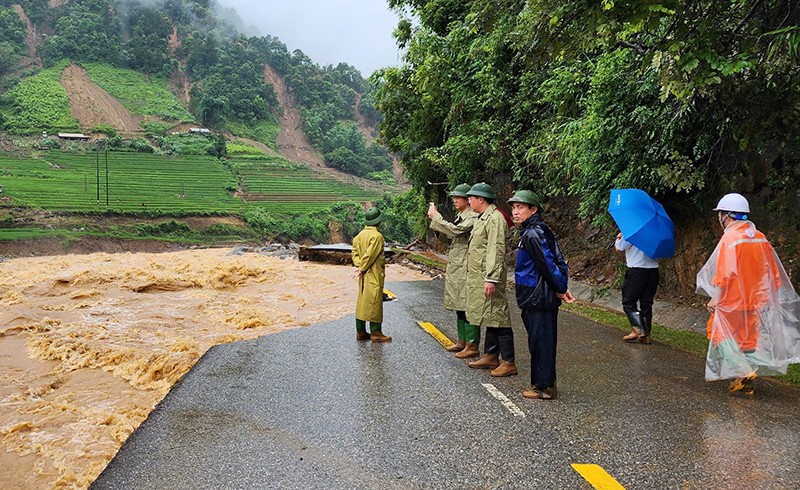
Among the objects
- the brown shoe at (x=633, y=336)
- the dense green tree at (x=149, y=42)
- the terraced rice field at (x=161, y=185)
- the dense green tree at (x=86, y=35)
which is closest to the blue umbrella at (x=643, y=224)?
the brown shoe at (x=633, y=336)

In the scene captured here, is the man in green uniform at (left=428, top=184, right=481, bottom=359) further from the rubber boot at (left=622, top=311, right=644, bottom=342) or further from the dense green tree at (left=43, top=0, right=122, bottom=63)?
the dense green tree at (left=43, top=0, right=122, bottom=63)

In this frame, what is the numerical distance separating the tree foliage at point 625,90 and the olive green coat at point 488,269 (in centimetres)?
224

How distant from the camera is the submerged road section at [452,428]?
3.80m

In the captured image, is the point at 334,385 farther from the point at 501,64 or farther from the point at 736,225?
the point at 501,64

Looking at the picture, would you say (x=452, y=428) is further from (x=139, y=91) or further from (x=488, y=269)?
(x=139, y=91)

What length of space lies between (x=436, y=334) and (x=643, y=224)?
10.8 feet

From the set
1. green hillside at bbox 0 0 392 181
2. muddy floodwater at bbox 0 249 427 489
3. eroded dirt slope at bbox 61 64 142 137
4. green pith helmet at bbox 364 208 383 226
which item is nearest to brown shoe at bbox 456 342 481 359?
green pith helmet at bbox 364 208 383 226

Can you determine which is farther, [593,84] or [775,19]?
[593,84]

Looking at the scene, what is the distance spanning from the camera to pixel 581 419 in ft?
16.0

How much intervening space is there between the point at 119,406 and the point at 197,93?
133151 mm

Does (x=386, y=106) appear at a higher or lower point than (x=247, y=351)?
higher

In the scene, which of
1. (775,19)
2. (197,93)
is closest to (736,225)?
(775,19)

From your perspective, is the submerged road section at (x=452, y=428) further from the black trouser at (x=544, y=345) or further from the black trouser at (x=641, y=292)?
the black trouser at (x=641, y=292)

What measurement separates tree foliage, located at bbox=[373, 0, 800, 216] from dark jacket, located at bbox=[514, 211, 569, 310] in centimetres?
211
